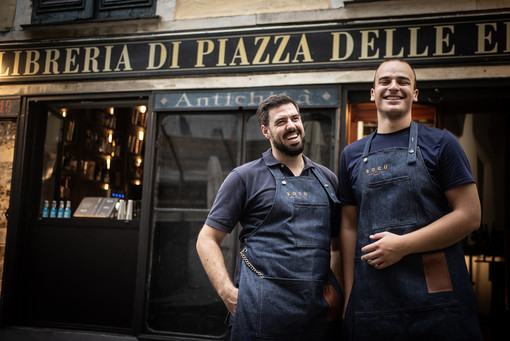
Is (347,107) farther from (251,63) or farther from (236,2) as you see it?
(236,2)

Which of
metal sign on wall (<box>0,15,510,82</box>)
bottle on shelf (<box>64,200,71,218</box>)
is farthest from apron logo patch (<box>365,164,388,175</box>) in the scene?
bottle on shelf (<box>64,200,71,218</box>)

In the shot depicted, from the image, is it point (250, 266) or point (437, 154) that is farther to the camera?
point (250, 266)

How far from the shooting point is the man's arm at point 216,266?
2621 mm

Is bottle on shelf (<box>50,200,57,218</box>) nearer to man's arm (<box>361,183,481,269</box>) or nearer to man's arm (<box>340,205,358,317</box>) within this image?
man's arm (<box>340,205,358,317</box>)

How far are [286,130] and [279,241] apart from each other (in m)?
0.62

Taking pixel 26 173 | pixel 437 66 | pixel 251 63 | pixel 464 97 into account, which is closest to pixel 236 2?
pixel 251 63

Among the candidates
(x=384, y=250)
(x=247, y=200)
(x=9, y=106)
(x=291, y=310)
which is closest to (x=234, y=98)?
(x=247, y=200)

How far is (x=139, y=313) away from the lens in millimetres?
5371

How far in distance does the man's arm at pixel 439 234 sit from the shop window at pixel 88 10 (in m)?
4.41

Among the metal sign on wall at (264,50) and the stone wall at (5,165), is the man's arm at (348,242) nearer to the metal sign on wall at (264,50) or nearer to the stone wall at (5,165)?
the metal sign on wall at (264,50)

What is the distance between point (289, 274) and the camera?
2527mm

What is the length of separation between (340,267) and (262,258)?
481 mm

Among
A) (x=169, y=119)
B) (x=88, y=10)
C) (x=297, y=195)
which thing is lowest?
(x=297, y=195)

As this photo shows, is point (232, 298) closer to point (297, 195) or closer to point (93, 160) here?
point (297, 195)
